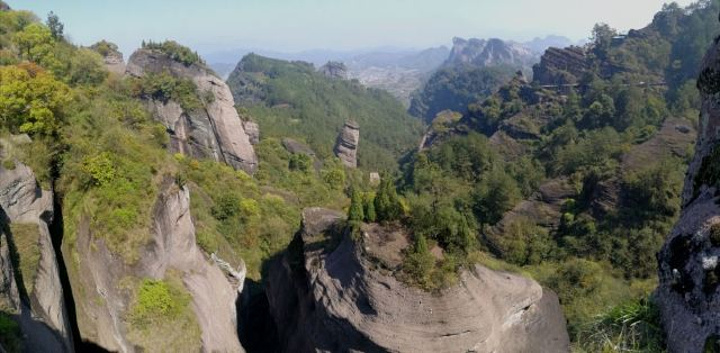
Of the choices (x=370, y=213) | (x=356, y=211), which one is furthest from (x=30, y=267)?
(x=370, y=213)

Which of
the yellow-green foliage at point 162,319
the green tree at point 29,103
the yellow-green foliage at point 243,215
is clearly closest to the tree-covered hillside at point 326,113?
the yellow-green foliage at point 243,215

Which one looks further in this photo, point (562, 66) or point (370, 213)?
point (562, 66)

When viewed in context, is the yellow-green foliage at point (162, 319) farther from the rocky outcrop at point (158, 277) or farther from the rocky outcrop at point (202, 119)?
the rocky outcrop at point (202, 119)

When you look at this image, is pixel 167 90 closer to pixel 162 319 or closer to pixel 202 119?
pixel 202 119

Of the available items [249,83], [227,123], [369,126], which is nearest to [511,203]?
[227,123]

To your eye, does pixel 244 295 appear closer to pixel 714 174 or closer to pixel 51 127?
pixel 51 127

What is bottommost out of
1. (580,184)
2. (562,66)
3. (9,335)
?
(580,184)

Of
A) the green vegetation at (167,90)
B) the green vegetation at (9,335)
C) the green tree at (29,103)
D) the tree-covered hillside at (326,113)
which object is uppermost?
the green tree at (29,103)

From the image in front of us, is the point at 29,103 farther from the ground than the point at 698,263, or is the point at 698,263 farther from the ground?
the point at 29,103
